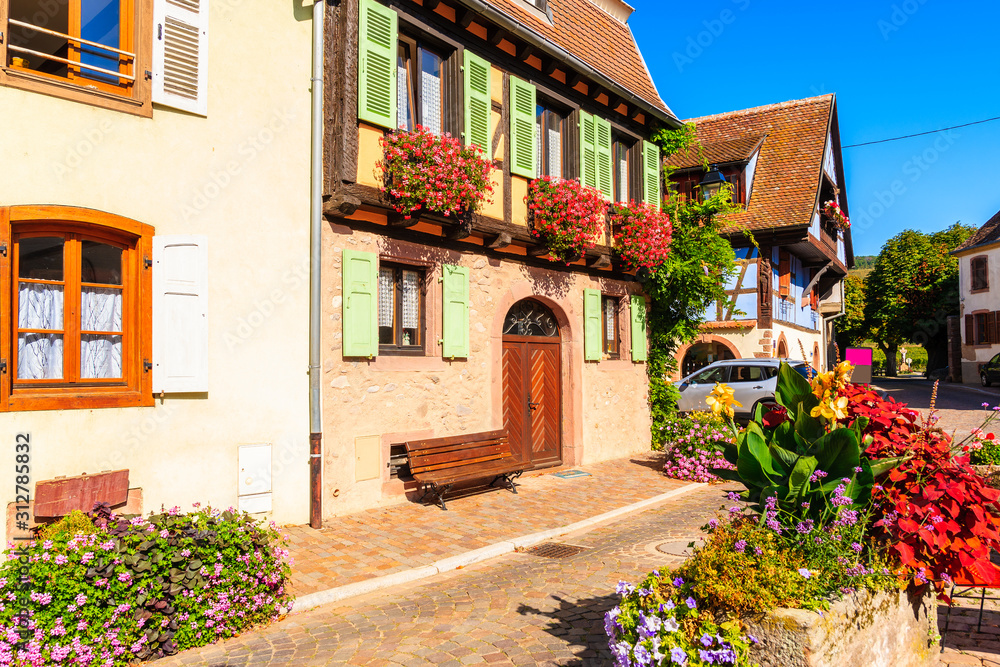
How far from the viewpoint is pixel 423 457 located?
842cm

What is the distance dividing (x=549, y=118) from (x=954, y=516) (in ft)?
29.8

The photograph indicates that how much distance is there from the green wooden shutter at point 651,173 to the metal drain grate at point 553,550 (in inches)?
314

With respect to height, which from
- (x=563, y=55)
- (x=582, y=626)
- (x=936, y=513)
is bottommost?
(x=582, y=626)

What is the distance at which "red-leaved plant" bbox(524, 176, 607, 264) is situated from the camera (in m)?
10.2

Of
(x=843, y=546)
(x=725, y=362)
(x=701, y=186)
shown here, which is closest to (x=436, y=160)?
(x=843, y=546)

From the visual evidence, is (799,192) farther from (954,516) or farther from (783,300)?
(954,516)

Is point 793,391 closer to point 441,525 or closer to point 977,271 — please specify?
point 441,525

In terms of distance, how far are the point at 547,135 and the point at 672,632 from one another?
930 centimetres

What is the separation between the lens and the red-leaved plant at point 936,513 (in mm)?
3467

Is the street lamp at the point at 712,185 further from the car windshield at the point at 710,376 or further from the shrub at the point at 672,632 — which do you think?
the shrub at the point at 672,632

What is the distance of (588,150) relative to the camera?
1164cm

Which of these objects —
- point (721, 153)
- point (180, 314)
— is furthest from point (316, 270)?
point (721, 153)

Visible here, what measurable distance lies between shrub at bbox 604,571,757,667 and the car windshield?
14861mm

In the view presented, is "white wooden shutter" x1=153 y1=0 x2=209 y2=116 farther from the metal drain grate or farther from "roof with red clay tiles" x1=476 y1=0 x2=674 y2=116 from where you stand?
the metal drain grate
